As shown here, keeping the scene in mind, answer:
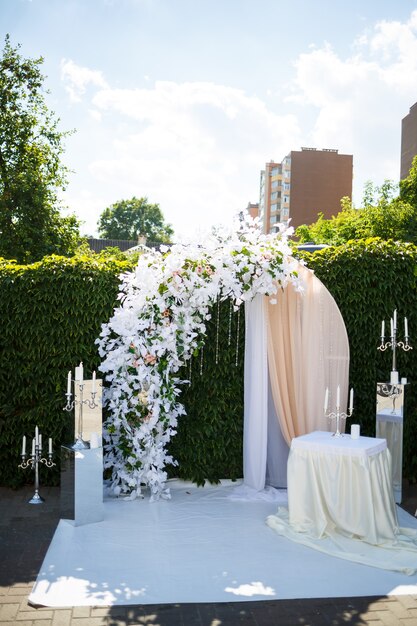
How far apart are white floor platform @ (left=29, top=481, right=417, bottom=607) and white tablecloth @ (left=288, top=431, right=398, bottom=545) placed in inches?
13.0

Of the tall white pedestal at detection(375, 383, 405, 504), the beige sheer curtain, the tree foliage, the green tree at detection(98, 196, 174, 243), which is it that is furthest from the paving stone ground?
the green tree at detection(98, 196, 174, 243)

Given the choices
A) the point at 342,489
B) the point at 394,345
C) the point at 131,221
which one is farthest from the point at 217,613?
the point at 131,221

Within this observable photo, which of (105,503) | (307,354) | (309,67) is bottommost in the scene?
(105,503)

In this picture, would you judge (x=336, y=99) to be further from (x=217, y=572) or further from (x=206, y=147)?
(x=217, y=572)

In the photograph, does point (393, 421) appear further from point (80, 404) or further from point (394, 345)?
point (80, 404)

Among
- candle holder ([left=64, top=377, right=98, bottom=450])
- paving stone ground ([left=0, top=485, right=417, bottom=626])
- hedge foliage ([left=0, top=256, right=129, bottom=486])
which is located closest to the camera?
paving stone ground ([left=0, top=485, right=417, bottom=626])

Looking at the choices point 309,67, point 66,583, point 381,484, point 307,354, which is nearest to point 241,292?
point 307,354

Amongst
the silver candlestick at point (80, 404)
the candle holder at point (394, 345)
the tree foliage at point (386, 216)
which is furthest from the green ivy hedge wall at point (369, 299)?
the tree foliage at point (386, 216)

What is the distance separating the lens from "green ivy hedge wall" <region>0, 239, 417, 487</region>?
20.7 feet

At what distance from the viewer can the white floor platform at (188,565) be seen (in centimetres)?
395

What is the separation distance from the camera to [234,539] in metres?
4.98

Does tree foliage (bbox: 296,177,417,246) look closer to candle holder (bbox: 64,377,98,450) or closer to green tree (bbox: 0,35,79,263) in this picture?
green tree (bbox: 0,35,79,263)

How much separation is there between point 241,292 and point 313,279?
0.77m

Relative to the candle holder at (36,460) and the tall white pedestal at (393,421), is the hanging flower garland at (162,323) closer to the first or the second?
the candle holder at (36,460)
